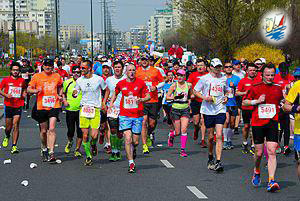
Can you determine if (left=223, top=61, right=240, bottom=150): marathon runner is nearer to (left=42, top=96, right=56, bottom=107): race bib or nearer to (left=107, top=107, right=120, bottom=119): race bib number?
(left=107, top=107, right=120, bottom=119): race bib number

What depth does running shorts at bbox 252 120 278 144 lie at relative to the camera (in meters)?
9.76

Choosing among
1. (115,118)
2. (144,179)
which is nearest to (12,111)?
(115,118)

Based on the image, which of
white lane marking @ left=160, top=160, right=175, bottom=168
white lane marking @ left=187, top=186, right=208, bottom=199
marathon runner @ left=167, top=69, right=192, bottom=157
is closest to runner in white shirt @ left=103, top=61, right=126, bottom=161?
white lane marking @ left=160, top=160, right=175, bottom=168

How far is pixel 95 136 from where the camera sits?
12.5 metres

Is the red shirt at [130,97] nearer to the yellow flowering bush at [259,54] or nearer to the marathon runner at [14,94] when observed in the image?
the marathon runner at [14,94]

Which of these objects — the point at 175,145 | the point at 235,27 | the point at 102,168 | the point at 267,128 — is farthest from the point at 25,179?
the point at 235,27

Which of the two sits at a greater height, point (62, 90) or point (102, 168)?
point (62, 90)

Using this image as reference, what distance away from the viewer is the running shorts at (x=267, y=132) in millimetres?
9758

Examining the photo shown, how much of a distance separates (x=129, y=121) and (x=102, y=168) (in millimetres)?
1027

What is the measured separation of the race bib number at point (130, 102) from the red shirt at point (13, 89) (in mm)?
3495

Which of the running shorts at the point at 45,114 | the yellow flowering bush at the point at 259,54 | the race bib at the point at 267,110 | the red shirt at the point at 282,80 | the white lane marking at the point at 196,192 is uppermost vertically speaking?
the yellow flowering bush at the point at 259,54

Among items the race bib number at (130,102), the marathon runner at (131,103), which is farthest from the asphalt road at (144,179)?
the race bib number at (130,102)

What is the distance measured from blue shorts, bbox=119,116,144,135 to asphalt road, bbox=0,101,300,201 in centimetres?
71

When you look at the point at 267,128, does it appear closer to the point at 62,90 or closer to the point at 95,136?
the point at 95,136
